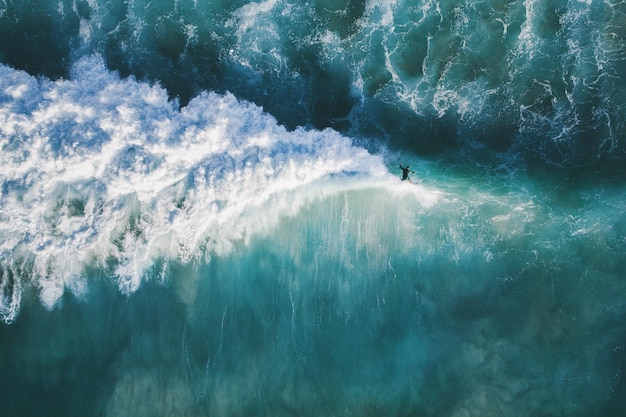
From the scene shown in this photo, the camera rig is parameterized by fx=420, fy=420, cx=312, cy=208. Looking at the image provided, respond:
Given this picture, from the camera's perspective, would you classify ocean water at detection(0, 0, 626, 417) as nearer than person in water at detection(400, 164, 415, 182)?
No

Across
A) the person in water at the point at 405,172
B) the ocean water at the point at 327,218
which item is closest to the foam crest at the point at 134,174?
the ocean water at the point at 327,218

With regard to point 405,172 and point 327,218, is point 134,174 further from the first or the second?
point 405,172

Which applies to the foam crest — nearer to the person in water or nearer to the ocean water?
the ocean water

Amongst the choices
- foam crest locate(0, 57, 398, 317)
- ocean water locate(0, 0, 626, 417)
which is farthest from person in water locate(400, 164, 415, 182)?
foam crest locate(0, 57, 398, 317)

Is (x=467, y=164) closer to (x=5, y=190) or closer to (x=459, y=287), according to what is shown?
(x=459, y=287)

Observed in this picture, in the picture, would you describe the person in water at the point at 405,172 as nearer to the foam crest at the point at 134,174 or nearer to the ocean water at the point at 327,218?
the ocean water at the point at 327,218

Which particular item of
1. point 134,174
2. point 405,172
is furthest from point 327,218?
point 134,174

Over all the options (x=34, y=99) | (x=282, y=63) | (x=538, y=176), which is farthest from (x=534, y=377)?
(x=34, y=99)
